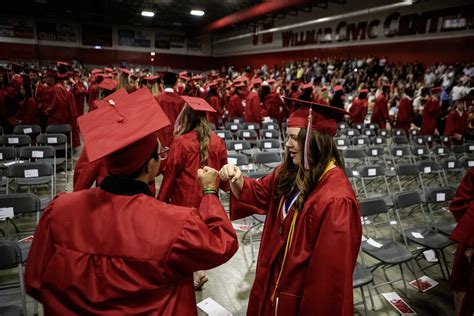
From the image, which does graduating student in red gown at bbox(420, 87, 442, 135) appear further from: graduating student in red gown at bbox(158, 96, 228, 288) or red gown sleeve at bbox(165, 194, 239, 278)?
red gown sleeve at bbox(165, 194, 239, 278)

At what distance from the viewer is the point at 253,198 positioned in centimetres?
202

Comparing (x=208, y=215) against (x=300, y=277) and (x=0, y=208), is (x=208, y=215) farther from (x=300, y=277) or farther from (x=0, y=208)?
(x=0, y=208)

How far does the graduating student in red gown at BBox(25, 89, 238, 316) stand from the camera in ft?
3.73

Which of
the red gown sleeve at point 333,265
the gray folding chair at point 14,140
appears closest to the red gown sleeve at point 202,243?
the red gown sleeve at point 333,265

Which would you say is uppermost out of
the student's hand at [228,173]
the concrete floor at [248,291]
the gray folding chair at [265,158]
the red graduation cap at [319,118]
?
the red graduation cap at [319,118]

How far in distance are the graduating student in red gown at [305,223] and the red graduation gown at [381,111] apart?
9611 millimetres

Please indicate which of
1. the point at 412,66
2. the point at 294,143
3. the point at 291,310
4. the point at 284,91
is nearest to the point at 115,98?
the point at 294,143

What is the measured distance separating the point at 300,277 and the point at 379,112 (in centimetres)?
1014

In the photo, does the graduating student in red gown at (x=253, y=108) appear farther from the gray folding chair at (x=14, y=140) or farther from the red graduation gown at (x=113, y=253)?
the red graduation gown at (x=113, y=253)

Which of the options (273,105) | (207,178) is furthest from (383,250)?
(273,105)

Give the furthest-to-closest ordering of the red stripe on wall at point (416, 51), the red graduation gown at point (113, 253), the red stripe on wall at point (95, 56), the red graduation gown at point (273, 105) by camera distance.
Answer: the red stripe on wall at point (95, 56), the red stripe on wall at point (416, 51), the red graduation gown at point (273, 105), the red graduation gown at point (113, 253)

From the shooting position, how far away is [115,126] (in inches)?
50.4

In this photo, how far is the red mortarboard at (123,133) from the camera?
1186 millimetres

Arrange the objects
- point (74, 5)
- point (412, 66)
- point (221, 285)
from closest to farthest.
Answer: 1. point (221, 285)
2. point (412, 66)
3. point (74, 5)
